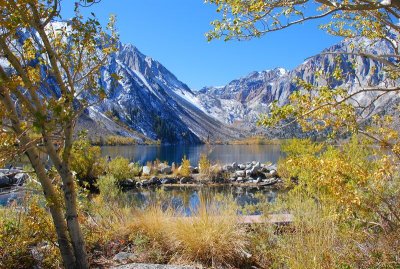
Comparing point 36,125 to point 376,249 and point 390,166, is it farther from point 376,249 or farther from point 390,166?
point 390,166

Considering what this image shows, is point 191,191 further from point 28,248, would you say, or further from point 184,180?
point 28,248

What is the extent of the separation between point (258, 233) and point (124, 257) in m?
2.08

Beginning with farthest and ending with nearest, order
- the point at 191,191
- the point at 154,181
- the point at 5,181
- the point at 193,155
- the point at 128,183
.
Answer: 1. the point at 193,155
2. the point at 154,181
3. the point at 128,183
4. the point at 191,191
5. the point at 5,181

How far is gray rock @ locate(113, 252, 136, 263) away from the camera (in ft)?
18.7

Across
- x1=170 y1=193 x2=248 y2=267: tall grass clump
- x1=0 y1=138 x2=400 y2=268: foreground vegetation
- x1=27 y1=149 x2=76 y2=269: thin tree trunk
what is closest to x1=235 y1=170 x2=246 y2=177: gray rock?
x1=0 y1=138 x2=400 y2=268: foreground vegetation

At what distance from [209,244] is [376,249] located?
2.36 meters

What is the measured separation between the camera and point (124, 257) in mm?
5785

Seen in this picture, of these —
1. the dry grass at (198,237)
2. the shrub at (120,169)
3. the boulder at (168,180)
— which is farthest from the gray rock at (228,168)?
the dry grass at (198,237)

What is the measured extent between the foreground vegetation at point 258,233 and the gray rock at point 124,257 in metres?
0.04

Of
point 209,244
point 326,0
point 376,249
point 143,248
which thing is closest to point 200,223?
point 209,244

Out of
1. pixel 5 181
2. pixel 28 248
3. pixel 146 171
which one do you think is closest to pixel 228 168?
pixel 146 171

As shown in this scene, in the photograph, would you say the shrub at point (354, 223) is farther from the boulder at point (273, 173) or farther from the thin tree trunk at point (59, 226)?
the boulder at point (273, 173)

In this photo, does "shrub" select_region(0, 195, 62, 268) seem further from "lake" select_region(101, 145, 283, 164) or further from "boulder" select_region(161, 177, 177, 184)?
"boulder" select_region(161, 177, 177, 184)

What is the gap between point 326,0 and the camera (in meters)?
3.35
